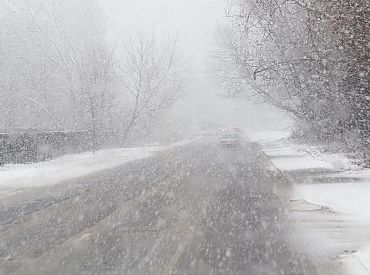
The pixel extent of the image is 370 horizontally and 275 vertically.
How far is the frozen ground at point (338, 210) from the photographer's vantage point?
6.16 metres

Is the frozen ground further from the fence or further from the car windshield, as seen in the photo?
the fence

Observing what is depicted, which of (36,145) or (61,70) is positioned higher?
(61,70)

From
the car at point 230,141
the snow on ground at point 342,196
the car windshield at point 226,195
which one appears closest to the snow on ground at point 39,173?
the car windshield at point 226,195

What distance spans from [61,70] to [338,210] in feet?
98.7

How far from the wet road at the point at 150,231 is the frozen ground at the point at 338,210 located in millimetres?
503

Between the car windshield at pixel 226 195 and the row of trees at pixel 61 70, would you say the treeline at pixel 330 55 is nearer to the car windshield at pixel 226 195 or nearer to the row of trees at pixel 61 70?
the car windshield at pixel 226 195

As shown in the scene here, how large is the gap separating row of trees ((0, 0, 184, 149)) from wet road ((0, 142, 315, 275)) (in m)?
18.9

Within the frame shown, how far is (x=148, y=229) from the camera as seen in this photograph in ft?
25.6

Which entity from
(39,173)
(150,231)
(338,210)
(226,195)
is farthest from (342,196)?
(39,173)

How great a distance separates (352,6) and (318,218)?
6045 millimetres

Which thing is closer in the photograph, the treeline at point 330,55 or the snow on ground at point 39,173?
the treeline at point 330,55

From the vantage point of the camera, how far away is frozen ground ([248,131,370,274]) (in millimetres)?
6160

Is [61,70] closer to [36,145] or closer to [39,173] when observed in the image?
[36,145]

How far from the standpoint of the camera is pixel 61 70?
115 feet
